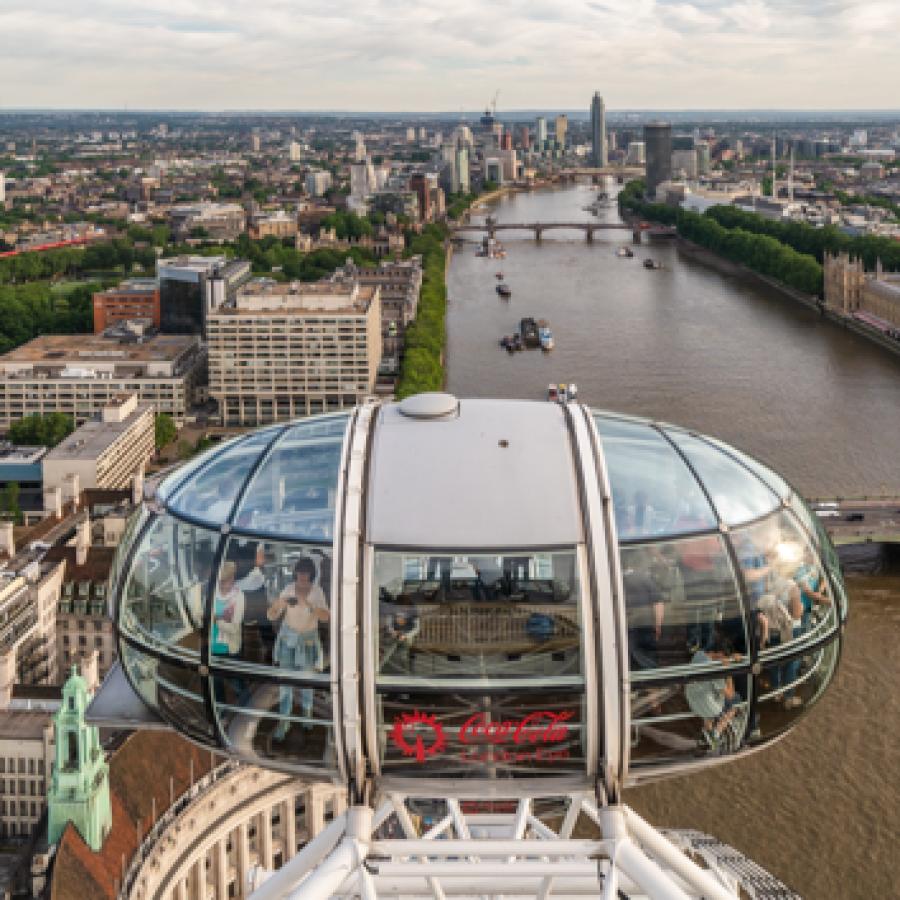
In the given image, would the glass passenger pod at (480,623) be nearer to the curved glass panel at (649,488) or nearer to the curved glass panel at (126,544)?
the curved glass panel at (649,488)

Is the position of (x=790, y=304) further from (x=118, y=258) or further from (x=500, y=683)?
(x=500, y=683)

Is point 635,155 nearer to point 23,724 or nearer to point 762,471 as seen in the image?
point 23,724

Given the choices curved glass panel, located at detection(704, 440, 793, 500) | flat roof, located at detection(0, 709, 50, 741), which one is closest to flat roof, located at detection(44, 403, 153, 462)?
flat roof, located at detection(0, 709, 50, 741)

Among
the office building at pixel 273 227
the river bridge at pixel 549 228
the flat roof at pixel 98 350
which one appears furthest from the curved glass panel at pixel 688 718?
the office building at pixel 273 227

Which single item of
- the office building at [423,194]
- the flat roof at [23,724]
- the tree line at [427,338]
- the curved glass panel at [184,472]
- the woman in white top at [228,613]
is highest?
the curved glass panel at [184,472]

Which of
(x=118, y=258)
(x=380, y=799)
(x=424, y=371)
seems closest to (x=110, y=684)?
(x=380, y=799)

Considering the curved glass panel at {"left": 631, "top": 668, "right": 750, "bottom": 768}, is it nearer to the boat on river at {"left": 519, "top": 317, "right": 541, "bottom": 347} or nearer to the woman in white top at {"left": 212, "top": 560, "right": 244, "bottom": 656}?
the woman in white top at {"left": 212, "top": 560, "right": 244, "bottom": 656}
